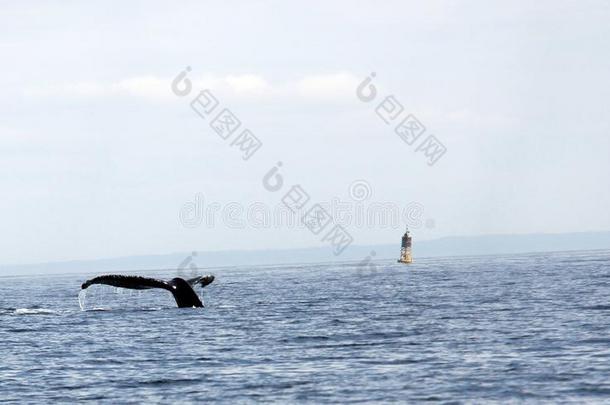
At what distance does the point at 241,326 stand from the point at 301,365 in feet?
43.1

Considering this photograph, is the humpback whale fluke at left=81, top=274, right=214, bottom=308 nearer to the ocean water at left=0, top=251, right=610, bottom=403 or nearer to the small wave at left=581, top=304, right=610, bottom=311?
the ocean water at left=0, top=251, right=610, bottom=403

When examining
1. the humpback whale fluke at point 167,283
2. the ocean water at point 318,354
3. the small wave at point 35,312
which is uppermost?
the humpback whale fluke at point 167,283

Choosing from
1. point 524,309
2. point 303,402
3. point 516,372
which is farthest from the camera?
point 524,309

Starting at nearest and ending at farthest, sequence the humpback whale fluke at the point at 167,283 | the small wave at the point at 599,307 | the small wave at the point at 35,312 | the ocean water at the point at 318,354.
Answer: the ocean water at the point at 318,354 → the humpback whale fluke at the point at 167,283 → the small wave at the point at 599,307 → the small wave at the point at 35,312

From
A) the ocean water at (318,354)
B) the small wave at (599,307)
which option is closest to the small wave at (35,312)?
the ocean water at (318,354)

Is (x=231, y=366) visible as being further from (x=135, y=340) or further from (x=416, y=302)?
(x=416, y=302)

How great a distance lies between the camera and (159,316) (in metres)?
48.4

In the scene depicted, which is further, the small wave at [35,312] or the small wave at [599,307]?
the small wave at [35,312]

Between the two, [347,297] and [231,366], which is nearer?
[231,366]

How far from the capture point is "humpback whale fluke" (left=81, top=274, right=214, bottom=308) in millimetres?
41500

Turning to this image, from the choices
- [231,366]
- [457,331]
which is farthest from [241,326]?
[231,366]

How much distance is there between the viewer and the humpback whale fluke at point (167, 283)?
41.5 m

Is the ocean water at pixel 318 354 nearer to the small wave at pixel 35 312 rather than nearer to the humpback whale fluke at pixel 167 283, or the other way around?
the humpback whale fluke at pixel 167 283

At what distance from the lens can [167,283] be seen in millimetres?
47875
